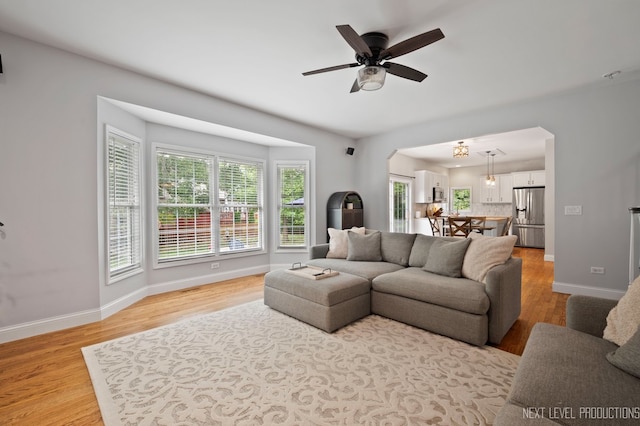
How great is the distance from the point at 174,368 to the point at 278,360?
795 mm

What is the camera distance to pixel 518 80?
3.67 metres

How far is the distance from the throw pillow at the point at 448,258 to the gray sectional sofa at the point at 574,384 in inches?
55.0

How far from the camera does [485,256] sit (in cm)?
292

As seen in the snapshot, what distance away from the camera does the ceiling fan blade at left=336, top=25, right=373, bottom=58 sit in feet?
7.08

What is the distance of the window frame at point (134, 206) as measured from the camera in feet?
11.1

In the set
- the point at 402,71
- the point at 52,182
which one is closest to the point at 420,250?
the point at 402,71

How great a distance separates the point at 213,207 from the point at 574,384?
4.75 meters

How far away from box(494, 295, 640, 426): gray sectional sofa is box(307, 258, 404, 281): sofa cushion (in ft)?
6.10

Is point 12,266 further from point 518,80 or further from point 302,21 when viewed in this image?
point 518,80

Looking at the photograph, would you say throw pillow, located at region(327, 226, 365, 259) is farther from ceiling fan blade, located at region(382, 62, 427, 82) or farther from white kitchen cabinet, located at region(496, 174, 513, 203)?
white kitchen cabinet, located at region(496, 174, 513, 203)

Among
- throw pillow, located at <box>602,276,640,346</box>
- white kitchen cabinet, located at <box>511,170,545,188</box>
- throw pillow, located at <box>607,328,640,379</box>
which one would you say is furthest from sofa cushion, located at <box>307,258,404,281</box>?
white kitchen cabinet, located at <box>511,170,545,188</box>

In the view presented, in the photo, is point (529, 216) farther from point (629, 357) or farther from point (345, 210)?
point (629, 357)

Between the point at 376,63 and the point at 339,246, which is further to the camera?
the point at 339,246

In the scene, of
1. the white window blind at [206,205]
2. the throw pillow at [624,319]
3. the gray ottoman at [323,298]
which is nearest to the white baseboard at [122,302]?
the white window blind at [206,205]
